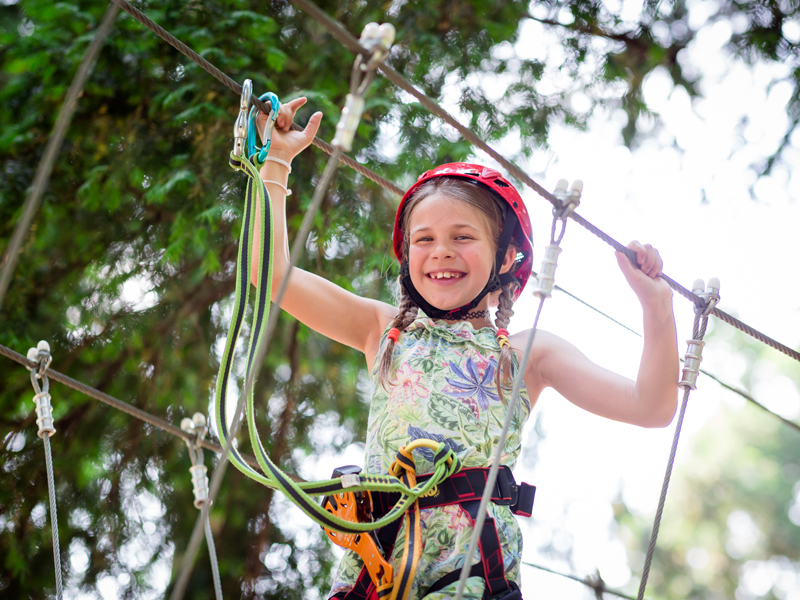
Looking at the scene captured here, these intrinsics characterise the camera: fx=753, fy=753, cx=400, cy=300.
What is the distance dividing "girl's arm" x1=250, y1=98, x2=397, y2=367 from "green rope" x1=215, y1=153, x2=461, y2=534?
14 centimetres

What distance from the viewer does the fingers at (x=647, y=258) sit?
1.55 m

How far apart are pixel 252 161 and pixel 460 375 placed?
1.95ft

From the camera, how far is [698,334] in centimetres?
159

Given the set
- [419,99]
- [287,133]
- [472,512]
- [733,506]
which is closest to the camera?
[419,99]

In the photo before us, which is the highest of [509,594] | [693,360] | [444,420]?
[693,360]

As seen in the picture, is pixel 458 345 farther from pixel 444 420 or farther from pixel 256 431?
pixel 256 431

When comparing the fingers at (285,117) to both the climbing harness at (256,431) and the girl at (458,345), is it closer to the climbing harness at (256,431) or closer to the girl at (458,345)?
the girl at (458,345)

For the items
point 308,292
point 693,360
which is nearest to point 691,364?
point 693,360

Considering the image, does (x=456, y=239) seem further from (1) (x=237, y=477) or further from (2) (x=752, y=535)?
(2) (x=752, y=535)

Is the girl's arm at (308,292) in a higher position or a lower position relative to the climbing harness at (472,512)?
higher

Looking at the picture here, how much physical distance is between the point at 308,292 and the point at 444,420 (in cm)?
43

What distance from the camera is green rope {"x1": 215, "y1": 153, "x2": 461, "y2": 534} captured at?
1.17 metres

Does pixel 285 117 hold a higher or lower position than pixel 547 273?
higher

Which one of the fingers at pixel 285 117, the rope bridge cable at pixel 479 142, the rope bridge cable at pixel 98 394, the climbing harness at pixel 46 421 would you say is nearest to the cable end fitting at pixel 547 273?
the rope bridge cable at pixel 479 142
